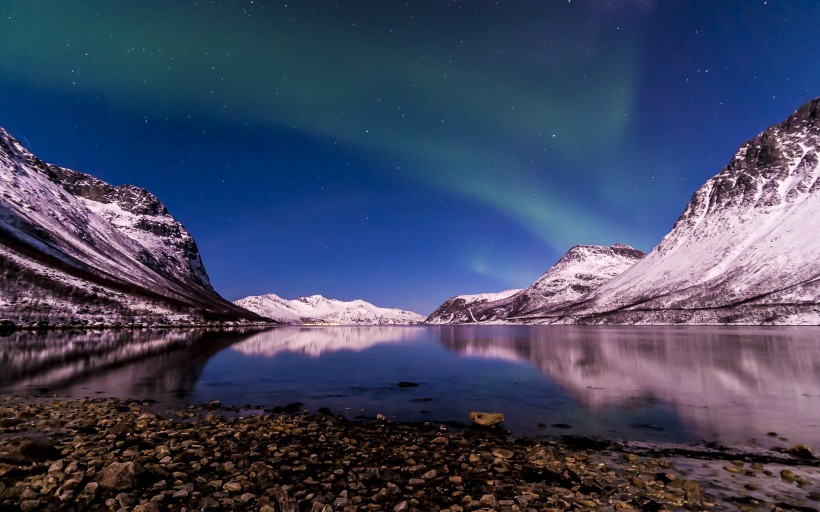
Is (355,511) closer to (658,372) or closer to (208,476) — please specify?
(208,476)

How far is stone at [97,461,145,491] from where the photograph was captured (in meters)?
12.2

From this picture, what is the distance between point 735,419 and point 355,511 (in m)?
26.1

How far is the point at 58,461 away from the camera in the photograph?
13805mm

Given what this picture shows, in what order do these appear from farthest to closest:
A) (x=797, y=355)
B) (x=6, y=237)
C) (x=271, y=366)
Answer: (x=6, y=237) < (x=797, y=355) < (x=271, y=366)

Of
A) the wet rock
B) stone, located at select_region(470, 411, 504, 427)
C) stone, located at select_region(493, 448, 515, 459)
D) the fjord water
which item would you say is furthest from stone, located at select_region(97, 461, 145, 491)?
stone, located at select_region(470, 411, 504, 427)

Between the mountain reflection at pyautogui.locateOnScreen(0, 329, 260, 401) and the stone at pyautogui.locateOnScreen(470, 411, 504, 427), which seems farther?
the mountain reflection at pyautogui.locateOnScreen(0, 329, 260, 401)

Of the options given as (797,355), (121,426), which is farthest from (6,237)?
(797,355)

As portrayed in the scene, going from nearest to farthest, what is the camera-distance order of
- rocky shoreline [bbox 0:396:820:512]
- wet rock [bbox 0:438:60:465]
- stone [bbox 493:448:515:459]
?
1. rocky shoreline [bbox 0:396:820:512]
2. wet rock [bbox 0:438:60:465]
3. stone [bbox 493:448:515:459]

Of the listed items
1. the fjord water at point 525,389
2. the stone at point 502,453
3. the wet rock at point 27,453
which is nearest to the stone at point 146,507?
the wet rock at point 27,453

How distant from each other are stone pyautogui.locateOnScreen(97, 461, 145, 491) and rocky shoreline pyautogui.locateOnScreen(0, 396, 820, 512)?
0.04m

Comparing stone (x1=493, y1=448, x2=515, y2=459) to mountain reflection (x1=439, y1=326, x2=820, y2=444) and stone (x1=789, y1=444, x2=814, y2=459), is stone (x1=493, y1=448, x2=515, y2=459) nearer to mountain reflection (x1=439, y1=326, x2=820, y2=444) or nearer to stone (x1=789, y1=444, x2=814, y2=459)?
mountain reflection (x1=439, y1=326, x2=820, y2=444)

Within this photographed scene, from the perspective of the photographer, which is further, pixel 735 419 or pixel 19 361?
pixel 19 361

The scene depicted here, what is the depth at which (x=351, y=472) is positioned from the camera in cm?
1453

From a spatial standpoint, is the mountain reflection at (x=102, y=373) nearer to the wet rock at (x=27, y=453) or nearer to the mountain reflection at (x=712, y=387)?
the wet rock at (x=27, y=453)
